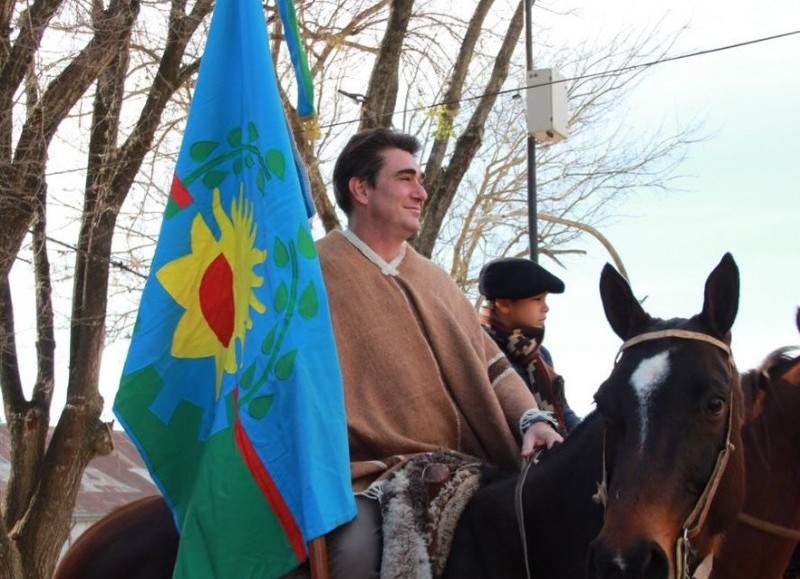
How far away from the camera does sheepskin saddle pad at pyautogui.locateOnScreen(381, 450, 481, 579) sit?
3.72 meters

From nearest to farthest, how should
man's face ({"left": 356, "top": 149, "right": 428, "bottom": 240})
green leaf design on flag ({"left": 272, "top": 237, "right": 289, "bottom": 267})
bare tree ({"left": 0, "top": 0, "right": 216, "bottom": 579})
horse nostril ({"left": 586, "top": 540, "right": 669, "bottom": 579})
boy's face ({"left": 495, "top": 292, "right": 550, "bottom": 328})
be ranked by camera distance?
Answer: horse nostril ({"left": 586, "top": 540, "right": 669, "bottom": 579})
green leaf design on flag ({"left": 272, "top": 237, "right": 289, "bottom": 267})
man's face ({"left": 356, "top": 149, "right": 428, "bottom": 240})
boy's face ({"left": 495, "top": 292, "right": 550, "bottom": 328})
bare tree ({"left": 0, "top": 0, "right": 216, "bottom": 579})

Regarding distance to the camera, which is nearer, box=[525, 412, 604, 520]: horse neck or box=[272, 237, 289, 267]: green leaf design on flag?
box=[525, 412, 604, 520]: horse neck

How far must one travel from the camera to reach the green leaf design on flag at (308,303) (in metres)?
3.97

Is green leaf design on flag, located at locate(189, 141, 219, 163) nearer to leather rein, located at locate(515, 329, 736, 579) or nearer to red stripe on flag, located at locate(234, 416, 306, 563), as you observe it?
red stripe on flag, located at locate(234, 416, 306, 563)

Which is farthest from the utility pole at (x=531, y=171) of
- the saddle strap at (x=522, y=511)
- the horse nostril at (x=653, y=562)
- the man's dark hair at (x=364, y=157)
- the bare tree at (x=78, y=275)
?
the horse nostril at (x=653, y=562)

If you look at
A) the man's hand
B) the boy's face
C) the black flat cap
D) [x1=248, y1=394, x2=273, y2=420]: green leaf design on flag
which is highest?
the black flat cap

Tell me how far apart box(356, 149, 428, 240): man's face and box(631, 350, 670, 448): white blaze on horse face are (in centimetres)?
127

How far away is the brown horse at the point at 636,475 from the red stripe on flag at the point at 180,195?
4.88ft

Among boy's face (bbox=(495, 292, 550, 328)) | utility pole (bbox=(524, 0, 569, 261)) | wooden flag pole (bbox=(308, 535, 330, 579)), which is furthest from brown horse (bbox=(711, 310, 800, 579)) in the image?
utility pole (bbox=(524, 0, 569, 261))

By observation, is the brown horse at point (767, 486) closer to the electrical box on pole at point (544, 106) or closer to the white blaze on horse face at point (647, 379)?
the white blaze on horse face at point (647, 379)

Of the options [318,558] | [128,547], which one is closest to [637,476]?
[318,558]

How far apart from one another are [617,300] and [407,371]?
836 millimetres

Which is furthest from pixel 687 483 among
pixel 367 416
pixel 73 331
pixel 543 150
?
pixel 543 150

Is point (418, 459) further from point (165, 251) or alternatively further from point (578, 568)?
point (165, 251)
